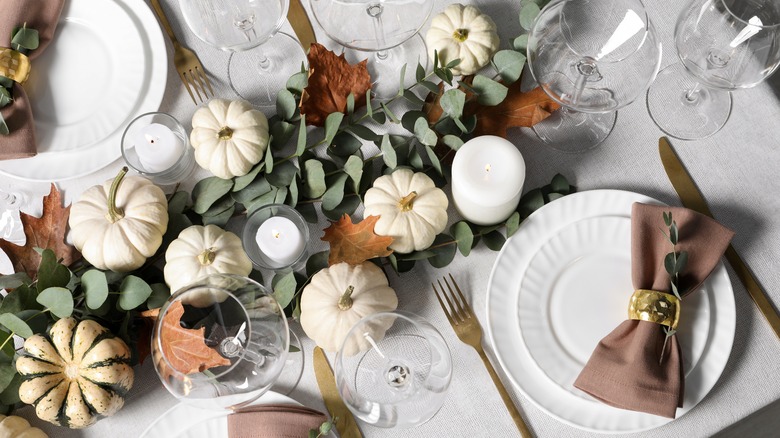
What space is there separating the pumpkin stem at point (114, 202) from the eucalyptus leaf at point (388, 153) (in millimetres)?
334

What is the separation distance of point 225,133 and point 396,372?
1.28 feet

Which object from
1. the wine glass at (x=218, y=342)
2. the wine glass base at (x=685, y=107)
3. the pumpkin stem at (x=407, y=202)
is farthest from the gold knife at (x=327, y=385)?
the wine glass base at (x=685, y=107)

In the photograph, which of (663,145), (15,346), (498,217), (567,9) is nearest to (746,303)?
(663,145)

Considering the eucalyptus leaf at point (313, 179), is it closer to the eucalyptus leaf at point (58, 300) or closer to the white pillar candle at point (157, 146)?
the white pillar candle at point (157, 146)

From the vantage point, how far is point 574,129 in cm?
99

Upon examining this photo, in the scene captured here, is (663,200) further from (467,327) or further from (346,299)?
(346,299)

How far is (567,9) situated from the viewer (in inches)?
34.8

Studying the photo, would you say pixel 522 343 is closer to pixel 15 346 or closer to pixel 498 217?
pixel 498 217

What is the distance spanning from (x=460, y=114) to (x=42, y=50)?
0.63 metres

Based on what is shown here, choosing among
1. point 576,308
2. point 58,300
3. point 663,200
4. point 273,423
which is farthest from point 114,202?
point 663,200

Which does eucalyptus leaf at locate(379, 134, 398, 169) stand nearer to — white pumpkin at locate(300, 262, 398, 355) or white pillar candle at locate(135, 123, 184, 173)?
white pumpkin at locate(300, 262, 398, 355)

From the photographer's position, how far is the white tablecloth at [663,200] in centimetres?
89

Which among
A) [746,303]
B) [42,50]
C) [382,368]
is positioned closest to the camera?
[382,368]

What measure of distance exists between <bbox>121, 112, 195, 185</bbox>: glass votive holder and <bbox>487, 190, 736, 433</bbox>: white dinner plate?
459mm
